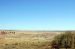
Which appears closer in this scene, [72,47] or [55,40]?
[72,47]

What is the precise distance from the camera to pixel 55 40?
40938mm

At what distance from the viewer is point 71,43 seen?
128 ft

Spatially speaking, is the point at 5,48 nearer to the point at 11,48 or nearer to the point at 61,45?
the point at 11,48

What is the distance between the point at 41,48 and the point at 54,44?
2.44 metres

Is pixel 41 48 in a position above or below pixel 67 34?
below

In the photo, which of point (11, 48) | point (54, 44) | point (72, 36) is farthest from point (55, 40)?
point (11, 48)

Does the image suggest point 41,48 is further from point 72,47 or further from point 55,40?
point 72,47

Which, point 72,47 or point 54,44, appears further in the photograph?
point 54,44

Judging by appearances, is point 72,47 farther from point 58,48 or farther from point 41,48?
point 41,48

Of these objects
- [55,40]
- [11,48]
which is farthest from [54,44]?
[11,48]

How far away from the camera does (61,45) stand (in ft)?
130

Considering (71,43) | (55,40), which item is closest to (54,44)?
(55,40)

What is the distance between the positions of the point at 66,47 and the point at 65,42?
100 centimetres

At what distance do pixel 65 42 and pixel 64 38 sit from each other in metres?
0.87
